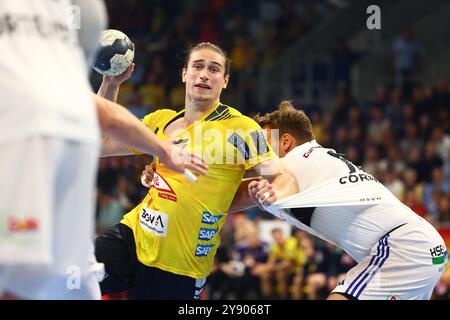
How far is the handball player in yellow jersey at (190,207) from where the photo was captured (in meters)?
6.06

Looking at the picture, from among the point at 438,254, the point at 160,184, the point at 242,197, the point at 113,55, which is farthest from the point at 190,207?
the point at 438,254

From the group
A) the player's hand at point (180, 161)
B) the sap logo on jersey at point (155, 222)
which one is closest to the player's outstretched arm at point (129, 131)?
the player's hand at point (180, 161)

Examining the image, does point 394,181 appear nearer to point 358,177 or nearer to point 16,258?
point 358,177

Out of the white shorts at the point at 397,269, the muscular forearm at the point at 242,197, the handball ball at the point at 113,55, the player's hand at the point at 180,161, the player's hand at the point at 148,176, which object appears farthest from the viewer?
the player's hand at the point at 148,176

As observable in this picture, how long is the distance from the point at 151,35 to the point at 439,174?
28.9ft

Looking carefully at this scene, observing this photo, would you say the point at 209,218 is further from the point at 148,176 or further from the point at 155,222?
the point at 148,176

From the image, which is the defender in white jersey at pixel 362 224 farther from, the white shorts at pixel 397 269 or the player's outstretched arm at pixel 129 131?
the player's outstretched arm at pixel 129 131

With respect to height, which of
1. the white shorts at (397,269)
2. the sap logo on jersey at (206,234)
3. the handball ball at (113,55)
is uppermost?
the handball ball at (113,55)

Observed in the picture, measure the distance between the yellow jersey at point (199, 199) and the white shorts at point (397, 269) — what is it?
1040mm

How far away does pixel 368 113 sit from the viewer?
16516mm

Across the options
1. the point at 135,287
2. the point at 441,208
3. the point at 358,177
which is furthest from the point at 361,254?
the point at 441,208

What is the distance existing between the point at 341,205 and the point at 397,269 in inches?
22.3

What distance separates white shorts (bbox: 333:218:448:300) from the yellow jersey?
3.41 ft

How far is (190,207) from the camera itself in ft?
19.9
